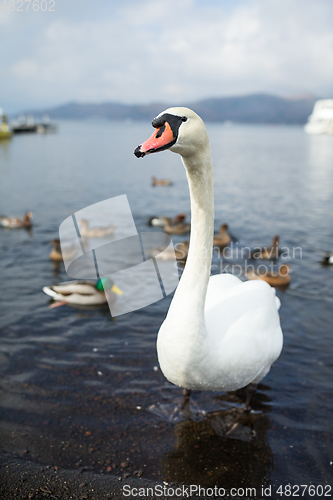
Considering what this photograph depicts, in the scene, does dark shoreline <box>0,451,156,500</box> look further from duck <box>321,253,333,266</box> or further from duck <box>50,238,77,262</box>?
duck <box>321,253,333,266</box>

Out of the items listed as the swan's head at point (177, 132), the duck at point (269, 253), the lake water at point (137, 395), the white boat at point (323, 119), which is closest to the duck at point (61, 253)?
the lake water at point (137, 395)

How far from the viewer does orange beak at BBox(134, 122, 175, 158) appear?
2.72 m

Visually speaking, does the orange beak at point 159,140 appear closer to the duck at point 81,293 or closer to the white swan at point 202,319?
the white swan at point 202,319

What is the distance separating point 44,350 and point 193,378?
318 cm

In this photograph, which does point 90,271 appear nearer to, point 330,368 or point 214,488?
point 330,368

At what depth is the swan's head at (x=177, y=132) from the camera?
9.24ft

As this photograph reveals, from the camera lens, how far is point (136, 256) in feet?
34.7
